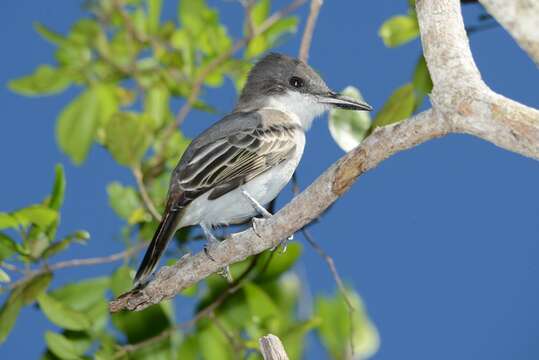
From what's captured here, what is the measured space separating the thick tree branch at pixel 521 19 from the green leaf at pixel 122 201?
6.71 feet

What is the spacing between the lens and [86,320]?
11.0 feet

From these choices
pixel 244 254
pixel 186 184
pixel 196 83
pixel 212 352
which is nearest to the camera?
pixel 244 254

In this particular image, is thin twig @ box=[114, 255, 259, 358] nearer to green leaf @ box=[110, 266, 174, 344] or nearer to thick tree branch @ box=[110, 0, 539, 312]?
green leaf @ box=[110, 266, 174, 344]

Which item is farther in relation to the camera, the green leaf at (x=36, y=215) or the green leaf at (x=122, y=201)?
the green leaf at (x=122, y=201)

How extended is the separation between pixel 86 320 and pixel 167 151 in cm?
107

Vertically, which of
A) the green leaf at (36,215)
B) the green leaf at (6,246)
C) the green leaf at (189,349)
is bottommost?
the green leaf at (189,349)

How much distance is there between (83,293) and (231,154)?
2.92 ft

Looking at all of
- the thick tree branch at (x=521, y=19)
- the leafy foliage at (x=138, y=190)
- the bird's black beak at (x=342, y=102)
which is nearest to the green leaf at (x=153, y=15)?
the leafy foliage at (x=138, y=190)

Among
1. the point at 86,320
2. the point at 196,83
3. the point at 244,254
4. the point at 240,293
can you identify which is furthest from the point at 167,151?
the point at 244,254

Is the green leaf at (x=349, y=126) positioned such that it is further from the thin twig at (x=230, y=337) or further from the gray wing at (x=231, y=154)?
the thin twig at (x=230, y=337)

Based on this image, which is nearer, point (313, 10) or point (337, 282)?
point (337, 282)

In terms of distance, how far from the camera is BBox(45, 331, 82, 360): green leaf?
3.35 m

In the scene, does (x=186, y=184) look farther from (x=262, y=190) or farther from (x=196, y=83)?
(x=196, y=83)

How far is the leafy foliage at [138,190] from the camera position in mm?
3352
